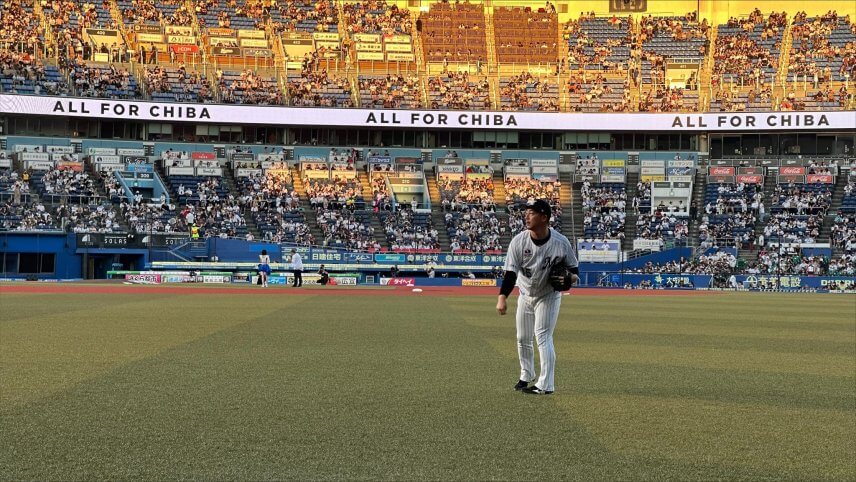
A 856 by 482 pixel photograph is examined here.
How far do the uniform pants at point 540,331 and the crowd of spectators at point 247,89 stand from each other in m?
55.9

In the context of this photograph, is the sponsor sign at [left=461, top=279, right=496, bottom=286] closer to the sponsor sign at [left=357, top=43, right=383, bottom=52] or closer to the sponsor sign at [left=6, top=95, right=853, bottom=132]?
the sponsor sign at [left=6, top=95, right=853, bottom=132]

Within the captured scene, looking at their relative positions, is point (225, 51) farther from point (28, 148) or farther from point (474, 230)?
point (474, 230)

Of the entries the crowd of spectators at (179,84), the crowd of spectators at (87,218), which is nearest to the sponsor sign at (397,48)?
the crowd of spectators at (179,84)

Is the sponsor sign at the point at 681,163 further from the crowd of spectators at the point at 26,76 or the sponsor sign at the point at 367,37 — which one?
the crowd of spectators at the point at 26,76

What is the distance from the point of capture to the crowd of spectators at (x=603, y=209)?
5612cm

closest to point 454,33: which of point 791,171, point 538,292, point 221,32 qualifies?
point 221,32

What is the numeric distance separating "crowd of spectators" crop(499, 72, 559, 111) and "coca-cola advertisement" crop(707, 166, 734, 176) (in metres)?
11.6

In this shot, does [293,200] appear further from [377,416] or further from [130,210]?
[377,416]

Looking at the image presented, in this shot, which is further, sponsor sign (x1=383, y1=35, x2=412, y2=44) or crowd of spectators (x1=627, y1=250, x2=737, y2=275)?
sponsor sign (x1=383, y1=35, x2=412, y2=44)

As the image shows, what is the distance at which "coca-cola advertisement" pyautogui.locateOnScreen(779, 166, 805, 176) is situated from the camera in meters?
60.3

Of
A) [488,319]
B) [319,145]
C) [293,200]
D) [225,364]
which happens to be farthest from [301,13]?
[225,364]

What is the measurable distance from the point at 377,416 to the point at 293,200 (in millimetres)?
49965

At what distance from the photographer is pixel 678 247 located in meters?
53.4

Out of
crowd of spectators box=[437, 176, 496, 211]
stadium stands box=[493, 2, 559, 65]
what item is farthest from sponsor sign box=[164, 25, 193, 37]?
stadium stands box=[493, 2, 559, 65]
